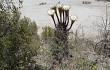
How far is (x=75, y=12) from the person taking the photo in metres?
14.4

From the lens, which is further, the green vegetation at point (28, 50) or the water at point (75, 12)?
the water at point (75, 12)

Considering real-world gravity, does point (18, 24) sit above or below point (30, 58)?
above

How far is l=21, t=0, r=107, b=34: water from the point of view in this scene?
12.5 m

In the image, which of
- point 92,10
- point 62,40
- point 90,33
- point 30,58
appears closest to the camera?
point 30,58

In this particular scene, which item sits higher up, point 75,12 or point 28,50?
point 28,50

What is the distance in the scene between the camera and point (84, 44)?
9188mm

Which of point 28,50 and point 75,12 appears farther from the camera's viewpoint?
point 75,12

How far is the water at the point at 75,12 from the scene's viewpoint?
1253 centimetres

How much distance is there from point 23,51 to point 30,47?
18 cm

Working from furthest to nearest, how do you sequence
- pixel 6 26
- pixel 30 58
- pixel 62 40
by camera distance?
pixel 62 40, pixel 30 58, pixel 6 26

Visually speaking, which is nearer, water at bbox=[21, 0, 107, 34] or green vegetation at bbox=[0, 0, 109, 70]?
green vegetation at bbox=[0, 0, 109, 70]

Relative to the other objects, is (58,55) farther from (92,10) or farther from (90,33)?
(92,10)

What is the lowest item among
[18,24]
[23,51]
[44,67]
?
[44,67]

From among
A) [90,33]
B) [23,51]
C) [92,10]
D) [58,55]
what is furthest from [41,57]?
[92,10]
